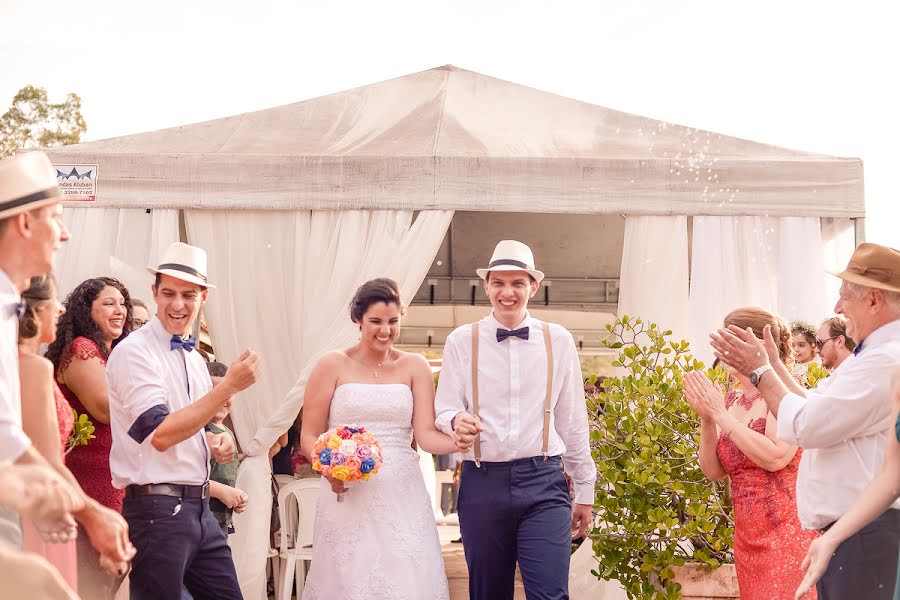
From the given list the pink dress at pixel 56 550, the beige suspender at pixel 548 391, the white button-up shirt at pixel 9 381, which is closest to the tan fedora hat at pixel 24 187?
the white button-up shirt at pixel 9 381

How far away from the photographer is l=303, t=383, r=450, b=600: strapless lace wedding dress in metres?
4.68

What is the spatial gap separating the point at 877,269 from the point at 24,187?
262 cm

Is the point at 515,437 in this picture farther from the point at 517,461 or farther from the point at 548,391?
the point at 548,391

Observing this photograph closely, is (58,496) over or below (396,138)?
below

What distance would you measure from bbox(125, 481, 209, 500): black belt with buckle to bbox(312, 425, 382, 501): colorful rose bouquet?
752mm

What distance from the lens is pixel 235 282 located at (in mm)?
7184

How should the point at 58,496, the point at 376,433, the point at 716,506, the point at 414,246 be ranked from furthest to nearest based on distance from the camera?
the point at 414,246 < the point at 716,506 < the point at 376,433 < the point at 58,496

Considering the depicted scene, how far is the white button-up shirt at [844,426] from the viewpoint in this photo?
3.27 metres

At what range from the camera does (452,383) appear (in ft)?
16.0

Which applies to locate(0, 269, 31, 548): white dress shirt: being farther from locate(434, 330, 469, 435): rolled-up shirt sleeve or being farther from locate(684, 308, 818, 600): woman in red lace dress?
locate(684, 308, 818, 600): woman in red lace dress

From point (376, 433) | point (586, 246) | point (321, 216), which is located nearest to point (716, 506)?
point (376, 433)

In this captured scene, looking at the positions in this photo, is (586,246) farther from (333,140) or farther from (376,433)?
(376,433)

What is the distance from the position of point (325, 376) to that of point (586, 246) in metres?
5.05

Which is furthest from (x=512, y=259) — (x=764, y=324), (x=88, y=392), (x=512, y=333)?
(x=88, y=392)
